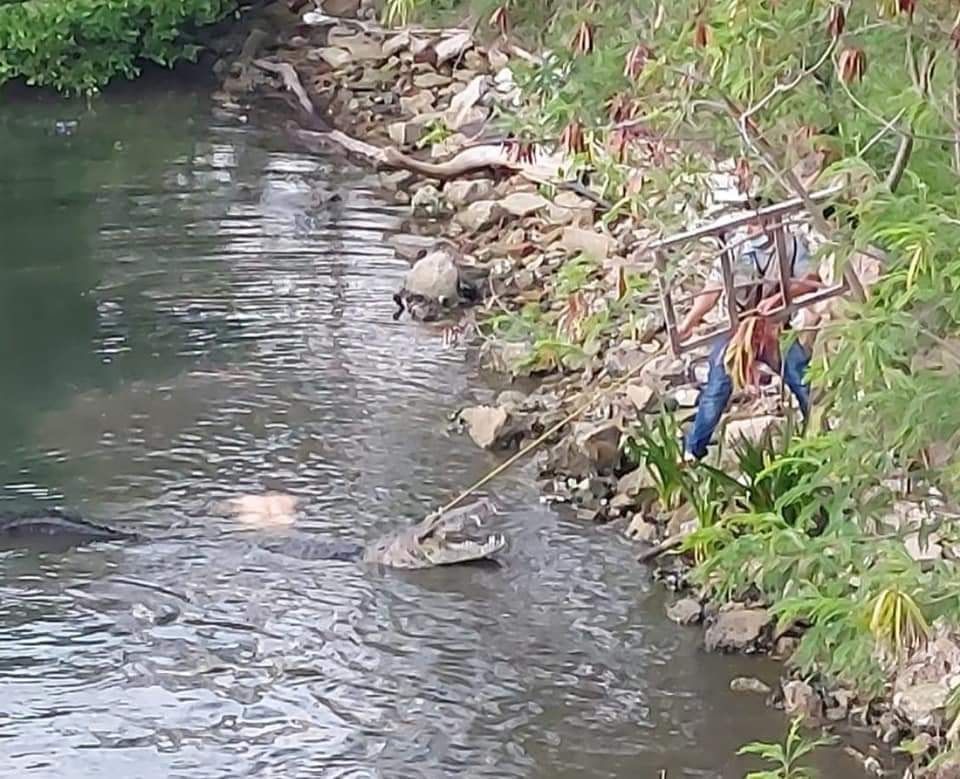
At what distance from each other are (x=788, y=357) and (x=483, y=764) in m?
1.63

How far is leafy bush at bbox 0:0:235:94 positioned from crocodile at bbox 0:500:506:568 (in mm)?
9714

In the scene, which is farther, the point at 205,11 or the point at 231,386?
the point at 205,11

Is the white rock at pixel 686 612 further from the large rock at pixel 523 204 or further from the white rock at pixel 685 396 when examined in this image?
the large rock at pixel 523 204

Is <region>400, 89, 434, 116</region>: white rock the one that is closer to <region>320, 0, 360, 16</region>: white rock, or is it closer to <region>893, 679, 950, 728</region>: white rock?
<region>320, 0, 360, 16</region>: white rock

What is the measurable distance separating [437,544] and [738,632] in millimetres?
1331

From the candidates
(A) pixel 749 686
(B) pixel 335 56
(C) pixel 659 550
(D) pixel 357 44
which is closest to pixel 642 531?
(C) pixel 659 550

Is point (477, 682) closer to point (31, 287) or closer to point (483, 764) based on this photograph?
point (483, 764)

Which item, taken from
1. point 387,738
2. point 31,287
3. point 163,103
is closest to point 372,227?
point 31,287

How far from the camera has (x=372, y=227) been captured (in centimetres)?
1207

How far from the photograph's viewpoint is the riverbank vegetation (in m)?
4.12

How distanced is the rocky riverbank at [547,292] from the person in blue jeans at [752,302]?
0.14m

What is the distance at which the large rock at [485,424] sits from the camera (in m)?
8.16

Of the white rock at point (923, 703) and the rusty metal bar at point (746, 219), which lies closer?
the rusty metal bar at point (746, 219)

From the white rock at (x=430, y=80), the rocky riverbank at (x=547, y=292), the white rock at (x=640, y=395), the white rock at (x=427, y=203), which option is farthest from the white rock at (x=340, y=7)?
the white rock at (x=640, y=395)
